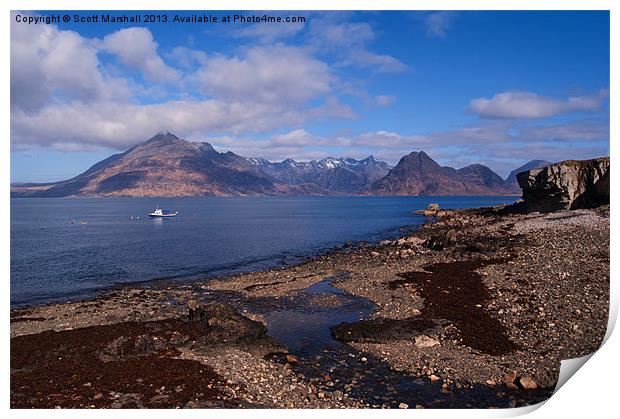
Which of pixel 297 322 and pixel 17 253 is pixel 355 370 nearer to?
pixel 297 322

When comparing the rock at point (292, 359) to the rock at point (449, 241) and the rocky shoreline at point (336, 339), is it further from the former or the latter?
the rock at point (449, 241)

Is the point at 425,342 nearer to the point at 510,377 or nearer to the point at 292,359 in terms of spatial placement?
the point at 510,377

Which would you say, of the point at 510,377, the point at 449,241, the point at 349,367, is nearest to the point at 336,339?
the point at 349,367

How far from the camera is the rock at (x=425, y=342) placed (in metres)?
15.0

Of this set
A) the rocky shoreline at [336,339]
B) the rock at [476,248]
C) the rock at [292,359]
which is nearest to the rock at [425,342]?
the rocky shoreline at [336,339]

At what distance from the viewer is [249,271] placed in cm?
3444

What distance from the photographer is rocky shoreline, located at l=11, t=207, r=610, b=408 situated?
11609mm

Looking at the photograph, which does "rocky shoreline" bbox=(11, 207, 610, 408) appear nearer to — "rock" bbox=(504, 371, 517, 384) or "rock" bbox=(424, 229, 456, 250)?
"rock" bbox=(504, 371, 517, 384)

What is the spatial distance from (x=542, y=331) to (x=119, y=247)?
4611cm

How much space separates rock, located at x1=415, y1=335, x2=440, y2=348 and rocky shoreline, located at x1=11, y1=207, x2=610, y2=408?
2.9 inches

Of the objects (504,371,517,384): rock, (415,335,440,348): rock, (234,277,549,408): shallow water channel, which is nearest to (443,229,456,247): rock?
(234,277,549,408): shallow water channel

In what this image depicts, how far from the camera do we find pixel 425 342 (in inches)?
596

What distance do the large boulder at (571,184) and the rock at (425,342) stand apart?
36883 mm
